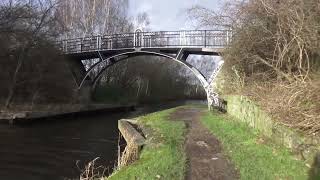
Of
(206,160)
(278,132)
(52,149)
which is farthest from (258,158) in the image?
(52,149)

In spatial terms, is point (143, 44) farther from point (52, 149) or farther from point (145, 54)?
point (52, 149)

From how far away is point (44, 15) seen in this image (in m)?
41.2

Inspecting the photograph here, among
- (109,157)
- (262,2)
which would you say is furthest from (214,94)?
(262,2)

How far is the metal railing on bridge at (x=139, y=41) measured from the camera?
4297 centimetres

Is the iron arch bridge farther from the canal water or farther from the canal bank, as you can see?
the canal bank

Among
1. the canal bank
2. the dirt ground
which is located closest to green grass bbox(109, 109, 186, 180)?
the canal bank

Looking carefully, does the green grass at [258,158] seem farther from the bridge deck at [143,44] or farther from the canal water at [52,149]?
the bridge deck at [143,44]

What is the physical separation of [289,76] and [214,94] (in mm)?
16910

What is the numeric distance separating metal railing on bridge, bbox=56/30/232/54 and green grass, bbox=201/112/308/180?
27267 mm

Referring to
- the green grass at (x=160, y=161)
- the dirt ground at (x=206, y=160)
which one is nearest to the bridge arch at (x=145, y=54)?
the dirt ground at (x=206, y=160)

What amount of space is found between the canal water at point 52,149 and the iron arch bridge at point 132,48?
14.6m

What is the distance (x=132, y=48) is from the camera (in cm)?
4906

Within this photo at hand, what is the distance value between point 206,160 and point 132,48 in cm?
3915

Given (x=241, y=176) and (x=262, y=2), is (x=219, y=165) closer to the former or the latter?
(x=241, y=176)
